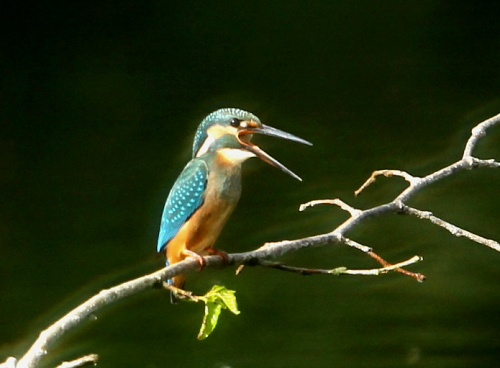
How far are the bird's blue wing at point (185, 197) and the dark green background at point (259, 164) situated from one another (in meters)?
0.21

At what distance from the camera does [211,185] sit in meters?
0.92

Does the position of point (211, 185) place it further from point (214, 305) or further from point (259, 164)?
point (259, 164)

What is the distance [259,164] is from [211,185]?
1.08 feet

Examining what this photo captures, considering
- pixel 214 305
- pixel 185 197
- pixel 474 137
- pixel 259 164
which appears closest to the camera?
pixel 214 305

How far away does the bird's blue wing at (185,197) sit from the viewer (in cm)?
92

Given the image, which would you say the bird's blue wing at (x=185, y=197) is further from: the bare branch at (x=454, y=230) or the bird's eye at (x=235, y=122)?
the bare branch at (x=454, y=230)

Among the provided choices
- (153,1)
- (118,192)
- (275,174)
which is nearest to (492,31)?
(275,174)

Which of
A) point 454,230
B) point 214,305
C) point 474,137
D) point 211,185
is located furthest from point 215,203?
point 474,137

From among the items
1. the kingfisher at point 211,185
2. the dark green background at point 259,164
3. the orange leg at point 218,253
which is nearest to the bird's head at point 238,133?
the kingfisher at point 211,185

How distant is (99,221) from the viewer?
118 centimetres

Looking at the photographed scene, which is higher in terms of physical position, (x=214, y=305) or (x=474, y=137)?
(x=474, y=137)

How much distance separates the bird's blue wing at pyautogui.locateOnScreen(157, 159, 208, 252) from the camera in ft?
3.02

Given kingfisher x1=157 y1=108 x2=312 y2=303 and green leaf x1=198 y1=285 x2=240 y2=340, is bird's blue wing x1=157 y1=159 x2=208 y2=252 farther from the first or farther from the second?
green leaf x1=198 y1=285 x2=240 y2=340

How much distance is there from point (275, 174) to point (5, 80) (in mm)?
438
